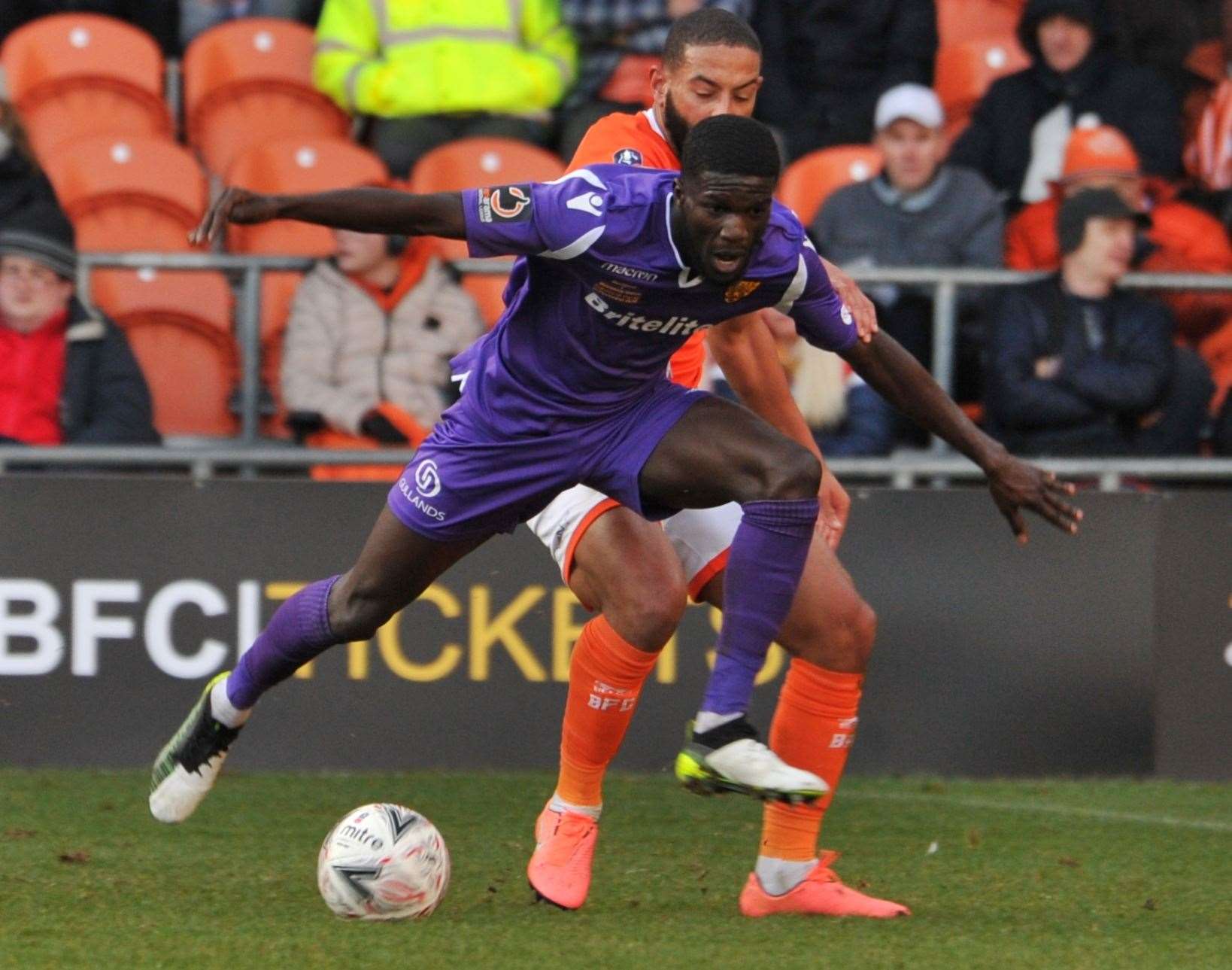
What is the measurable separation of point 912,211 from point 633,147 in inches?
121

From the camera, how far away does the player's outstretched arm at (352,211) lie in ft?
13.8

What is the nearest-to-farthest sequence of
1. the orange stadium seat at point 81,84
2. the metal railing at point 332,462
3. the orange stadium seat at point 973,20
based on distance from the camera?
the metal railing at point 332,462
the orange stadium seat at point 81,84
the orange stadium seat at point 973,20

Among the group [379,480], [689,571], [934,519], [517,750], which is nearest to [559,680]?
[517,750]

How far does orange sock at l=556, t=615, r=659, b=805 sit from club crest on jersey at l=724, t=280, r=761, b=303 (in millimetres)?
919

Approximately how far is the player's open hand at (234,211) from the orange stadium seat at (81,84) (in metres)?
5.29

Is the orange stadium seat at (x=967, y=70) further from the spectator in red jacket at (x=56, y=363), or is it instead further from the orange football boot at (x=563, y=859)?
the orange football boot at (x=563, y=859)

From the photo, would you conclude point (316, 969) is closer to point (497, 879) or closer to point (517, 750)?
point (497, 879)

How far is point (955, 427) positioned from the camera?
4.83m

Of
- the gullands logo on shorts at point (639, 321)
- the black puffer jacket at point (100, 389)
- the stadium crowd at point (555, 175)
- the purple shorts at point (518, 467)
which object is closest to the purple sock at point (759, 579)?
the purple shorts at point (518, 467)

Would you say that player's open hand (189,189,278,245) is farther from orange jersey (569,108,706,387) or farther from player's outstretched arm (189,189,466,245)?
orange jersey (569,108,706,387)

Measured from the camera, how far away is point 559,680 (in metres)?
6.99

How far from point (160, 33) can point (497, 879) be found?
18.8ft

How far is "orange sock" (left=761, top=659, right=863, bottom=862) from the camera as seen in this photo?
4949mm

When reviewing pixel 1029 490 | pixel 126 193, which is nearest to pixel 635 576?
pixel 1029 490
